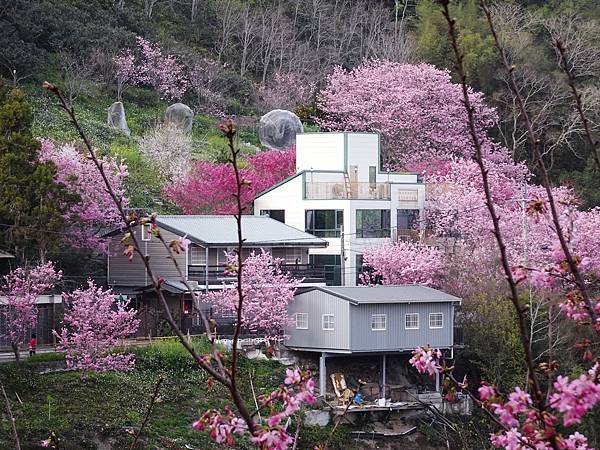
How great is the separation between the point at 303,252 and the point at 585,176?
1496 centimetres

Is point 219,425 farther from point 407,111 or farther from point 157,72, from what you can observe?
point 157,72

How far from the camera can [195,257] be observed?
30797mm

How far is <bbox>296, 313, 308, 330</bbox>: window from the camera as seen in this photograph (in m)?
29.5

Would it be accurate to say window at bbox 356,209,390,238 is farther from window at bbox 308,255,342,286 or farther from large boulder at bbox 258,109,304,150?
large boulder at bbox 258,109,304,150

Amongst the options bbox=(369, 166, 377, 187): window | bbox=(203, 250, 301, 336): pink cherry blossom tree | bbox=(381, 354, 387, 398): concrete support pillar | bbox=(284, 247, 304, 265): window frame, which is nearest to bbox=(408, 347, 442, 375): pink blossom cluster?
bbox=(381, 354, 387, 398): concrete support pillar

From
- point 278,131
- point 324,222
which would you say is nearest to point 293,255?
point 324,222

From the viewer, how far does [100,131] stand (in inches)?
1581

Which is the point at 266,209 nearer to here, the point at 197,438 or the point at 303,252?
the point at 303,252

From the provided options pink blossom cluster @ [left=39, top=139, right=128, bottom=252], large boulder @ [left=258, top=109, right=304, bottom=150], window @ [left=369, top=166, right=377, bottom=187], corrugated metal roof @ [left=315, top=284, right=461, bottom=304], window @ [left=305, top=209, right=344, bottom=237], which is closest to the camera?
corrugated metal roof @ [left=315, top=284, right=461, bottom=304]

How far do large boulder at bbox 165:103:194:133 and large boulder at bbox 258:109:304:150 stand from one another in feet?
8.50

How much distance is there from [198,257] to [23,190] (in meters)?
5.51

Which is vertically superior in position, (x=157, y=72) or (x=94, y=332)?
(x=157, y=72)

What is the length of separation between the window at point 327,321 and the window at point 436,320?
253 centimetres

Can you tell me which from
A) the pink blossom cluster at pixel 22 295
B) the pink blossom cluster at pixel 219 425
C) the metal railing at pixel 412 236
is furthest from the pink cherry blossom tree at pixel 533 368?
the metal railing at pixel 412 236
